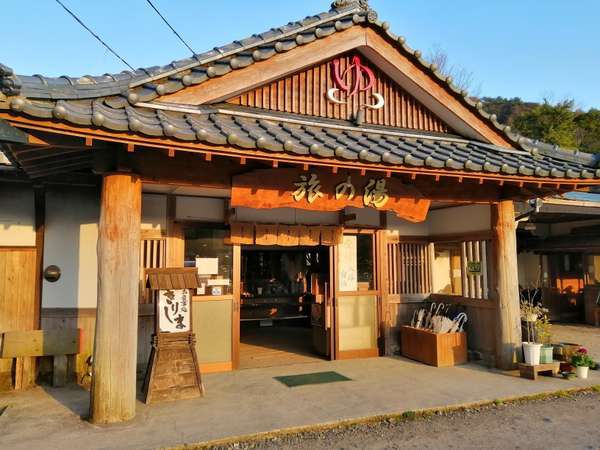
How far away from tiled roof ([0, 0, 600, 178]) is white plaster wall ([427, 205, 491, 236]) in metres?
1.32

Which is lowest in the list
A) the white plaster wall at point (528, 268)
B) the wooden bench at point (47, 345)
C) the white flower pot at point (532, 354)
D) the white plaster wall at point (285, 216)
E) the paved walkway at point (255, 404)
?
the paved walkway at point (255, 404)

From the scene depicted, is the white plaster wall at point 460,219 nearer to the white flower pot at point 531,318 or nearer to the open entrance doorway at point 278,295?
the white flower pot at point 531,318

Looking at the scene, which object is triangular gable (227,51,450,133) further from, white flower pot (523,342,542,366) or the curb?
the curb

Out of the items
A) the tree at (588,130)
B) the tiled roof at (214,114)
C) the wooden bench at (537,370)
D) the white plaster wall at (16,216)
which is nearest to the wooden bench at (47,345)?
the white plaster wall at (16,216)

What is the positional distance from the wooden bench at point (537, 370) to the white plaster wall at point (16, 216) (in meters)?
8.40

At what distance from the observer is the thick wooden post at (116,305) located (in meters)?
5.37

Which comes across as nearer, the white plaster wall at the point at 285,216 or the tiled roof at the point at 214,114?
the tiled roof at the point at 214,114

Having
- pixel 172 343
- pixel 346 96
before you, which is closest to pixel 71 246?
pixel 172 343

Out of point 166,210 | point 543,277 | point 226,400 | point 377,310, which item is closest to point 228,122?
point 166,210

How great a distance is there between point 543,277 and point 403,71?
11.6 meters

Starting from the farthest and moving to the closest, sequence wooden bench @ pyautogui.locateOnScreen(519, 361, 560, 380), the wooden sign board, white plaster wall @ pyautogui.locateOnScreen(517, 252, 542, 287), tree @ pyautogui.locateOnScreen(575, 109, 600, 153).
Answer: tree @ pyautogui.locateOnScreen(575, 109, 600, 153) < white plaster wall @ pyautogui.locateOnScreen(517, 252, 542, 287) < wooden bench @ pyautogui.locateOnScreen(519, 361, 560, 380) < the wooden sign board

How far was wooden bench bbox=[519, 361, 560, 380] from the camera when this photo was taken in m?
7.44

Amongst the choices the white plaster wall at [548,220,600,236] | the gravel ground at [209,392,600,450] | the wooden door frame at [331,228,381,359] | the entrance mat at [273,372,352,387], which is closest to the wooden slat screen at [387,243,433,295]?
the wooden door frame at [331,228,381,359]

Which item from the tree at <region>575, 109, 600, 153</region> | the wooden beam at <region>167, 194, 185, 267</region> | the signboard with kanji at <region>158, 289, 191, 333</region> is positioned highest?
the tree at <region>575, 109, 600, 153</region>
